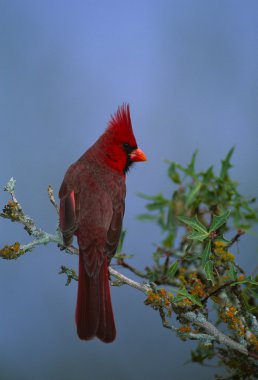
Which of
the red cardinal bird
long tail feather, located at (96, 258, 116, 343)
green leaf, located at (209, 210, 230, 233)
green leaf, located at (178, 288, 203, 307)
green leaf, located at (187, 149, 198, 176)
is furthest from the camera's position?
green leaf, located at (187, 149, 198, 176)

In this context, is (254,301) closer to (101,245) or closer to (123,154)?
(101,245)

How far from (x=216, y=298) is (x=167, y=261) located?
Answer: 561 mm

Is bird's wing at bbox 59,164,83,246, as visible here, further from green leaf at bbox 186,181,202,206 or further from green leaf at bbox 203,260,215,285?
green leaf at bbox 203,260,215,285

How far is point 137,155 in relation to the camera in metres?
3.15

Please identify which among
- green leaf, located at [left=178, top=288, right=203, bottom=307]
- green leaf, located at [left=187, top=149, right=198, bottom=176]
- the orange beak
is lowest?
green leaf, located at [left=178, top=288, right=203, bottom=307]

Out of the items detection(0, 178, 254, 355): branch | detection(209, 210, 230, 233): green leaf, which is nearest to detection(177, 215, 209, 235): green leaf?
detection(209, 210, 230, 233): green leaf

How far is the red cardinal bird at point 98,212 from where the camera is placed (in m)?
2.29

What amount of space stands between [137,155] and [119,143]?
0.40 ft

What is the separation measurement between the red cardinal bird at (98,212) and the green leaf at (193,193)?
1.18ft

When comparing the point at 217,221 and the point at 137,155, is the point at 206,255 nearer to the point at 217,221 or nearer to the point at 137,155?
the point at 217,221

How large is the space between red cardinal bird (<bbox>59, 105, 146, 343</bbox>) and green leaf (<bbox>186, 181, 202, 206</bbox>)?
14.1 inches

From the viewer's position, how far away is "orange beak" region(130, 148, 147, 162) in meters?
3.13

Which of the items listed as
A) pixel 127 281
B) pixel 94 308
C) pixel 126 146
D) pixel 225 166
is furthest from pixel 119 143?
pixel 127 281

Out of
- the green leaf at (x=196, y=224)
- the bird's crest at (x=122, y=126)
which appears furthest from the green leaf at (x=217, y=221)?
the bird's crest at (x=122, y=126)
